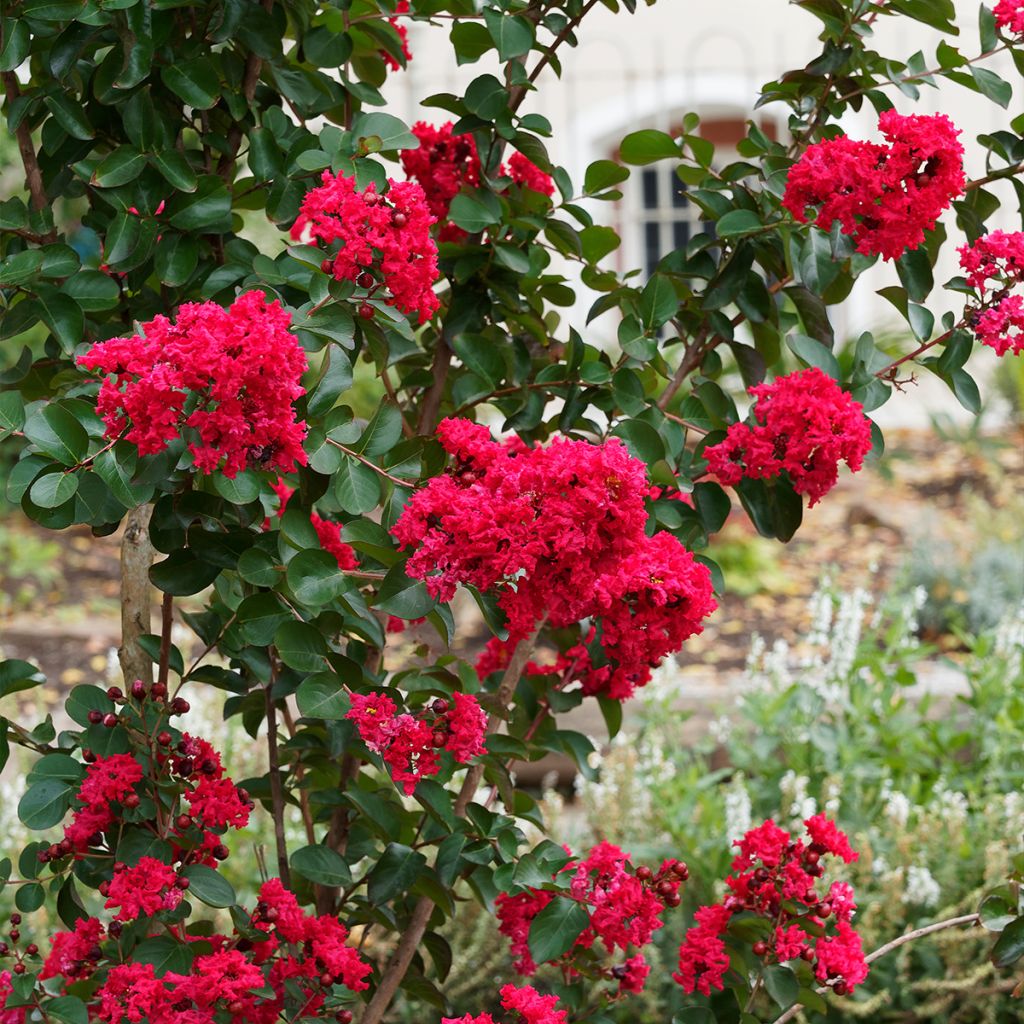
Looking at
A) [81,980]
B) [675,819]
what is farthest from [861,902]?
[81,980]

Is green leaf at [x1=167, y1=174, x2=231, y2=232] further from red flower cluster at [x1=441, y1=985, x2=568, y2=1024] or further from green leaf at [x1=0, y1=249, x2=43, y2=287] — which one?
red flower cluster at [x1=441, y1=985, x2=568, y2=1024]

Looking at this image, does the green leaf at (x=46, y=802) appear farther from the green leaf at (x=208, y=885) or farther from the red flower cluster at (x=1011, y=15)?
the red flower cluster at (x=1011, y=15)

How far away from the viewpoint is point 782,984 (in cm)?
144

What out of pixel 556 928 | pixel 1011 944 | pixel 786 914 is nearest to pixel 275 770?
pixel 556 928

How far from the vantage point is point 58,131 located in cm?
142

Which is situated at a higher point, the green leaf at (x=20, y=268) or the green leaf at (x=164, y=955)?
the green leaf at (x=20, y=268)

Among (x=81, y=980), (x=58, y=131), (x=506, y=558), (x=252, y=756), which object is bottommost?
(x=81, y=980)

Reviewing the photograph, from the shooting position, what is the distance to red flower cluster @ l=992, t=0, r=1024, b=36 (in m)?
1.41

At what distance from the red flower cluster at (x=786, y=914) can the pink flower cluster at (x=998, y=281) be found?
58 centimetres

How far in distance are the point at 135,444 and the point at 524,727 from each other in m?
0.72

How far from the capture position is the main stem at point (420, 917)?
5.01 feet

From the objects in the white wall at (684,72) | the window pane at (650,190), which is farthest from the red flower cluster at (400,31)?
the window pane at (650,190)

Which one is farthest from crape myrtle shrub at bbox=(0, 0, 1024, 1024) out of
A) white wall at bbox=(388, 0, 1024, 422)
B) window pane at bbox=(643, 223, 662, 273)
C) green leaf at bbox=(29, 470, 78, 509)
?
window pane at bbox=(643, 223, 662, 273)

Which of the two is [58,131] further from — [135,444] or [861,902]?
[861,902]
